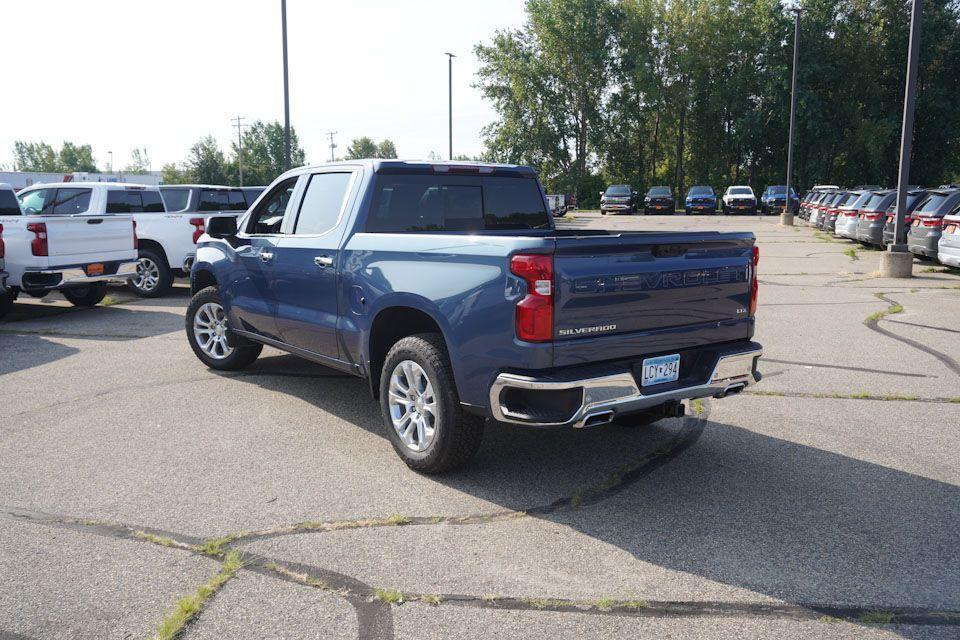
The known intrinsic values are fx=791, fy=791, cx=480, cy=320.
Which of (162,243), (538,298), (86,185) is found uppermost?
(86,185)

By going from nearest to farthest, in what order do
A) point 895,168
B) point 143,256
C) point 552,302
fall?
1. point 552,302
2. point 143,256
3. point 895,168

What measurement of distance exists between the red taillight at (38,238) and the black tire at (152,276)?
270 centimetres

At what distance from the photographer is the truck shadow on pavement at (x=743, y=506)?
3.59 metres

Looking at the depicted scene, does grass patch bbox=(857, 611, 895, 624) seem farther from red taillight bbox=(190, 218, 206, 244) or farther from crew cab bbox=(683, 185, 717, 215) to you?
crew cab bbox=(683, 185, 717, 215)

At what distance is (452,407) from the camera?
459cm

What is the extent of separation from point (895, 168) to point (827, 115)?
26.3 feet

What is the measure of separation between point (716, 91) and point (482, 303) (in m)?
56.5

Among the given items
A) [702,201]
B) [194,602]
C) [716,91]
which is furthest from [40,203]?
[716,91]

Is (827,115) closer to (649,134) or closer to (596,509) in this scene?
(649,134)

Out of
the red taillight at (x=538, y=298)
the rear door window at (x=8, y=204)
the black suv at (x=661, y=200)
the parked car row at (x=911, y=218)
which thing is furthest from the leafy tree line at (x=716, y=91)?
the red taillight at (x=538, y=298)

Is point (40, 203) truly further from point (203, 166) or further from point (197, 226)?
point (203, 166)

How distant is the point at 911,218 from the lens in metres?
16.9

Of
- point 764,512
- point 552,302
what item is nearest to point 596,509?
point 764,512

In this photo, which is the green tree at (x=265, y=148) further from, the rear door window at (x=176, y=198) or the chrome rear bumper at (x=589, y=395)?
the chrome rear bumper at (x=589, y=395)
